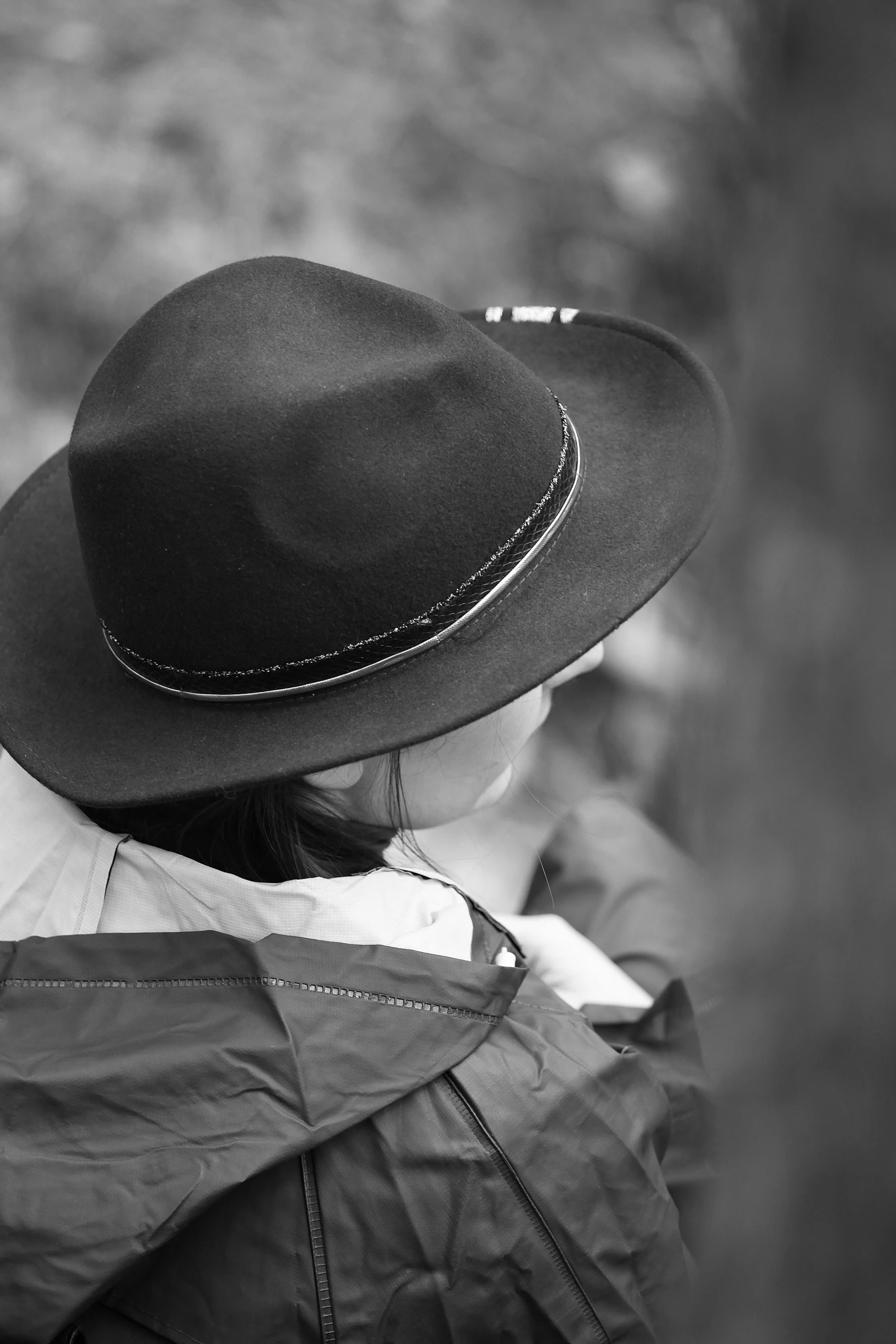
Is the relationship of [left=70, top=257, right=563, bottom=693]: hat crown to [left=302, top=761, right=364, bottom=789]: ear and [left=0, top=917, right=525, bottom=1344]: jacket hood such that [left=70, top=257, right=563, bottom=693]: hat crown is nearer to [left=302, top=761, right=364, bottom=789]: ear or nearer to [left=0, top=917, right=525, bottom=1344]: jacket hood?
[left=302, top=761, right=364, bottom=789]: ear

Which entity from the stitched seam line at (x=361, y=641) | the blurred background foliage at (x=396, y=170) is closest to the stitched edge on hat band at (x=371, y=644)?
the stitched seam line at (x=361, y=641)

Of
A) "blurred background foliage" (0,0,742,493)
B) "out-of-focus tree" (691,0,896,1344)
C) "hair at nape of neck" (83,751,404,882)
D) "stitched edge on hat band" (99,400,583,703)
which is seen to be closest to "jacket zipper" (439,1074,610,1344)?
"hair at nape of neck" (83,751,404,882)

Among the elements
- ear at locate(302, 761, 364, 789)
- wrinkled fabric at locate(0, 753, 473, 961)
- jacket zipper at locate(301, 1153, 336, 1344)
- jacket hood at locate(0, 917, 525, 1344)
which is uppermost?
ear at locate(302, 761, 364, 789)

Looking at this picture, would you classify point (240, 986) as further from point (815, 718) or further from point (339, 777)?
point (815, 718)

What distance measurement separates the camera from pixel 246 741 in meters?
1.01

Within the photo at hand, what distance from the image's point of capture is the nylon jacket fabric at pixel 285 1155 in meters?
0.97

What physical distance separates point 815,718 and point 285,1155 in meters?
0.73

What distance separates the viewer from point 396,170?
2.91 meters

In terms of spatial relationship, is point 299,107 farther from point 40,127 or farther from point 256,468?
point 256,468

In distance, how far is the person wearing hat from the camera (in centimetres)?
98

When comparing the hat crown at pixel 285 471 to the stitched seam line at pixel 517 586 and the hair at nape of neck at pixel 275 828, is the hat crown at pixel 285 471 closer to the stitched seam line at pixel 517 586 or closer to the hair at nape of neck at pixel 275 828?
the stitched seam line at pixel 517 586

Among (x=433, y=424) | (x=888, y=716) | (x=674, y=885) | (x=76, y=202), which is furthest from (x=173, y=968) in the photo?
(x=76, y=202)

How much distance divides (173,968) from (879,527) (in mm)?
849

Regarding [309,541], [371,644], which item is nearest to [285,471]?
[309,541]
